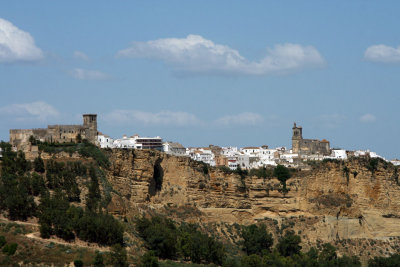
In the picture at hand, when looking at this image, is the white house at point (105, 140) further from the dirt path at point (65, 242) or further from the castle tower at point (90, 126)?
the dirt path at point (65, 242)

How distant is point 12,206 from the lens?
63.0 m

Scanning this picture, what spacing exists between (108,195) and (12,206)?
8.29 metres

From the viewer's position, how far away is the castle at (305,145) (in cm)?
10769

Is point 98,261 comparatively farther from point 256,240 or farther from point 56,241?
Answer: point 256,240

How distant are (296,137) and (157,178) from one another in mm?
34324

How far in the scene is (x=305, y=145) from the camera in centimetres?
10850

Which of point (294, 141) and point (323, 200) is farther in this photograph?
point (294, 141)

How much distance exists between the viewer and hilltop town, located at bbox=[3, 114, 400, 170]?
7881 cm

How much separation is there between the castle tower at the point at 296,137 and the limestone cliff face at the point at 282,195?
78.8 ft

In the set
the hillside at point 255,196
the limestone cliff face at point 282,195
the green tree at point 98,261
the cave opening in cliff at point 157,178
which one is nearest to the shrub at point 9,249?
the green tree at point 98,261

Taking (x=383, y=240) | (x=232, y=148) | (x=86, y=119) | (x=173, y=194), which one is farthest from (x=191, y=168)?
(x=232, y=148)

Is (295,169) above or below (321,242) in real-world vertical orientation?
above

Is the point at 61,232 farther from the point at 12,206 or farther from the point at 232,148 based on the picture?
the point at 232,148

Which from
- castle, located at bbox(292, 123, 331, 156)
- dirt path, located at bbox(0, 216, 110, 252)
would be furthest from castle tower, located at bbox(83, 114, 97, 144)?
castle, located at bbox(292, 123, 331, 156)
